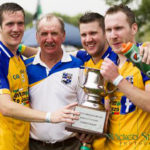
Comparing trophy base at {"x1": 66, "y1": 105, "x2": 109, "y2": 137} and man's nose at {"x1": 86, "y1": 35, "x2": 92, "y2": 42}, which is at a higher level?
man's nose at {"x1": 86, "y1": 35, "x2": 92, "y2": 42}

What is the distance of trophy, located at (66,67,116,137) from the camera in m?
2.49

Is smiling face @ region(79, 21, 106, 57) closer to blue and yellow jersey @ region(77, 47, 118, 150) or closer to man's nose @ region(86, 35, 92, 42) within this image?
man's nose @ region(86, 35, 92, 42)

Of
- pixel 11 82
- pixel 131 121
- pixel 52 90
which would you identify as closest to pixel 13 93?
pixel 11 82

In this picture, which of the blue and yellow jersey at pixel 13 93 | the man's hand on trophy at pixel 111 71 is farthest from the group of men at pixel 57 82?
the man's hand on trophy at pixel 111 71

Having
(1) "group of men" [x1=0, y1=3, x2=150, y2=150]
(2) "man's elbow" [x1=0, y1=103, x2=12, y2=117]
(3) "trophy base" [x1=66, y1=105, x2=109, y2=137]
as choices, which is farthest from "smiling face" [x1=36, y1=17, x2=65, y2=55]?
(3) "trophy base" [x1=66, y1=105, x2=109, y2=137]

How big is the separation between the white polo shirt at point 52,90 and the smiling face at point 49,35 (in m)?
0.19

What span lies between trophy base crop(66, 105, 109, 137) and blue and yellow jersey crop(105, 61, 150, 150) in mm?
184

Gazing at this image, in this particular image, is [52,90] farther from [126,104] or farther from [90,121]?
[126,104]

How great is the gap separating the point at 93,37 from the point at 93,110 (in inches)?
41.7

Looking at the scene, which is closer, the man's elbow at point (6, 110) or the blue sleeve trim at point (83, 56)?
the man's elbow at point (6, 110)

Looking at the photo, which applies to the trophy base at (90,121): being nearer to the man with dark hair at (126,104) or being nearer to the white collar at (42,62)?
the man with dark hair at (126,104)

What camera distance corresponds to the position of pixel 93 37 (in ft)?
10.5

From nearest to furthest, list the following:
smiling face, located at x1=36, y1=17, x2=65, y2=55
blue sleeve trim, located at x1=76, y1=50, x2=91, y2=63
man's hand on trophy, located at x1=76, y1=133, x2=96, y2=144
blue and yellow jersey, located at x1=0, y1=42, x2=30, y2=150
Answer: man's hand on trophy, located at x1=76, y1=133, x2=96, y2=144 < blue and yellow jersey, located at x1=0, y1=42, x2=30, y2=150 < smiling face, located at x1=36, y1=17, x2=65, y2=55 < blue sleeve trim, located at x1=76, y1=50, x2=91, y2=63

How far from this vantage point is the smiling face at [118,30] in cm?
256
